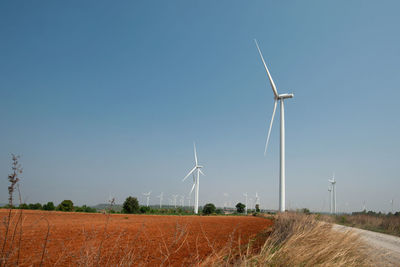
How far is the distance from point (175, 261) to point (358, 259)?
5465mm

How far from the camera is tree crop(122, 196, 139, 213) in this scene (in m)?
48.3

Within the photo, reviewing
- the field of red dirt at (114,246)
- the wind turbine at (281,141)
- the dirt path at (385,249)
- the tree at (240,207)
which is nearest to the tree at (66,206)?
the field of red dirt at (114,246)

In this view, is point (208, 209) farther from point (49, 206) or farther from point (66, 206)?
point (49, 206)

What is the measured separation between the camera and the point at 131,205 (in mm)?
48469

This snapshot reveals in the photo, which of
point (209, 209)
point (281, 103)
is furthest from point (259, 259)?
point (209, 209)

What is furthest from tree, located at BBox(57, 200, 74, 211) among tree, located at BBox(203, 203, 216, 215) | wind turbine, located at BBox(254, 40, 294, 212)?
wind turbine, located at BBox(254, 40, 294, 212)

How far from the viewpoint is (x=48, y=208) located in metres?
43.7

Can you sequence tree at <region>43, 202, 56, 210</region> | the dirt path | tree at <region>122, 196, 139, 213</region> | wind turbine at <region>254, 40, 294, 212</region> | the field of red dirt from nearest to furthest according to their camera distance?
the field of red dirt → the dirt path → wind turbine at <region>254, 40, 294, 212</region> → tree at <region>43, 202, 56, 210</region> → tree at <region>122, 196, 139, 213</region>

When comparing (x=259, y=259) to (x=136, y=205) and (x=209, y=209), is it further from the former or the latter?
(x=209, y=209)

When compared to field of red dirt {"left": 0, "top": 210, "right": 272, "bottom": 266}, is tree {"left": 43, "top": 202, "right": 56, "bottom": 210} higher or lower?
lower

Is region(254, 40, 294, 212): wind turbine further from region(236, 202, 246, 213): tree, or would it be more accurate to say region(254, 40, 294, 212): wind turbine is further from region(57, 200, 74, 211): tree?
region(236, 202, 246, 213): tree

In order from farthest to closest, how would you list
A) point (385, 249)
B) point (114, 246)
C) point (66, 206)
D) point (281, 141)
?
point (66, 206), point (281, 141), point (385, 249), point (114, 246)

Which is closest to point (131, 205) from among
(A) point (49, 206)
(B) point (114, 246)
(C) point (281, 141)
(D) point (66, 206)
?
(D) point (66, 206)

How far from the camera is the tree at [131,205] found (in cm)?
4828
